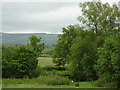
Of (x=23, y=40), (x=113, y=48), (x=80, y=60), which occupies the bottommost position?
(x=80, y=60)

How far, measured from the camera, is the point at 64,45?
19.0m

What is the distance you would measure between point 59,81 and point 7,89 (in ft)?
10.5

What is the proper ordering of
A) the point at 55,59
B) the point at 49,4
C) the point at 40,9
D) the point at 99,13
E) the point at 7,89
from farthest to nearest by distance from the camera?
the point at 55,59, the point at 99,13, the point at 40,9, the point at 49,4, the point at 7,89

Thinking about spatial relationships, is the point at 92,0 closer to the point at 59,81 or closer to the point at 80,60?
the point at 80,60

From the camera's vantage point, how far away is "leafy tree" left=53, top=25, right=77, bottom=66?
18938 mm

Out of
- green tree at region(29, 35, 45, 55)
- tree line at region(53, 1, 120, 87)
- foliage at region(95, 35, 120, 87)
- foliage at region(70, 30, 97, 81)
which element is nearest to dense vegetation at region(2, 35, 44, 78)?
foliage at region(70, 30, 97, 81)

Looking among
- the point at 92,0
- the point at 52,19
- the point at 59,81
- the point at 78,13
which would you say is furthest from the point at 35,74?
the point at 92,0

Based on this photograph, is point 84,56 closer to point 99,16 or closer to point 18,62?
point 99,16

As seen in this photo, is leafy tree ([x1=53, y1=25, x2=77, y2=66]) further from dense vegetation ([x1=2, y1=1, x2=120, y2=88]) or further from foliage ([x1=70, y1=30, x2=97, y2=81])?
foliage ([x1=70, y1=30, x2=97, y2=81])

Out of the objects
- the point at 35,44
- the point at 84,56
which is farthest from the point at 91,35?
the point at 35,44

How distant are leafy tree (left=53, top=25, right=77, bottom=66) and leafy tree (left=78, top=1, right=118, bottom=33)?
5552 mm

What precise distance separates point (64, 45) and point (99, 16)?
7700 mm

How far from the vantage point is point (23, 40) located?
18.8 m

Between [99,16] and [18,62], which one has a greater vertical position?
[99,16]
